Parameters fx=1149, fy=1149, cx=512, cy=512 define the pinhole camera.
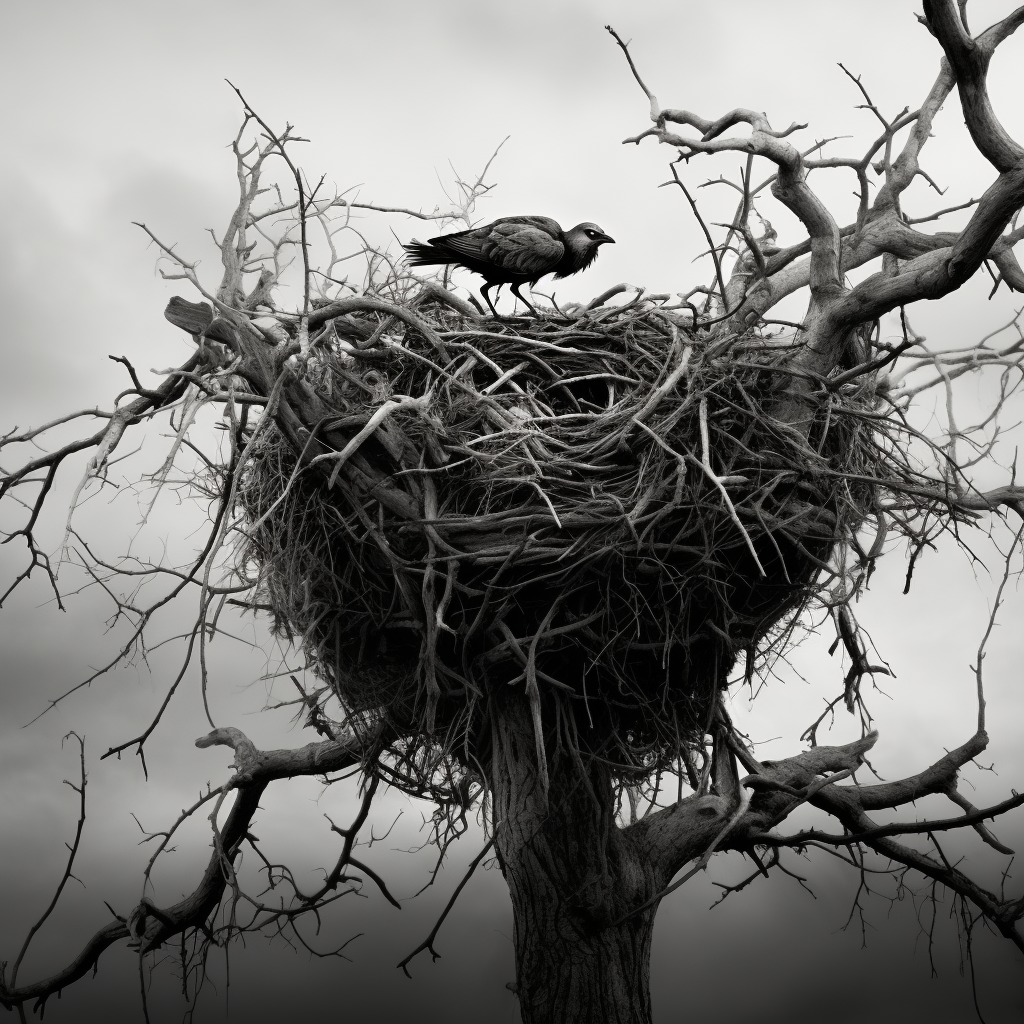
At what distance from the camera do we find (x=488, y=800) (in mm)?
4848

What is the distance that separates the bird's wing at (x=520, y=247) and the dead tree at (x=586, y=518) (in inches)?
13.1

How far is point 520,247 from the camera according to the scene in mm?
5125

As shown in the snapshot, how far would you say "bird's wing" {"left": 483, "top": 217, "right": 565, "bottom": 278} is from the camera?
512 cm

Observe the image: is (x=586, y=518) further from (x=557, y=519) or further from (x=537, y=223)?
(x=537, y=223)

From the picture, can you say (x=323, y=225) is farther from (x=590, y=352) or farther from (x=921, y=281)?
(x=921, y=281)

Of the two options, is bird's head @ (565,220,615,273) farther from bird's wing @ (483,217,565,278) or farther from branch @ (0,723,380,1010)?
branch @ (0,723,380,1010)

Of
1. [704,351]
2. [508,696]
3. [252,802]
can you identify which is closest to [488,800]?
[508,696]

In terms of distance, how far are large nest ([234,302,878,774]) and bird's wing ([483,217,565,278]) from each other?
42cm

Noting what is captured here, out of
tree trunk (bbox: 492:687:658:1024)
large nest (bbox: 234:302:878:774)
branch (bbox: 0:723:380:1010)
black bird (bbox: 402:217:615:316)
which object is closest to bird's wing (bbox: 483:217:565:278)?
black bird (bbox: 402:217:615:316)

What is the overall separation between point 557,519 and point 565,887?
1.60m

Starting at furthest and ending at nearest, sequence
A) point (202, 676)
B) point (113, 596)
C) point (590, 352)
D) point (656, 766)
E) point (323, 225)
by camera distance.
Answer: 1. point (323, 225)
2. point (656, 766)
3. point (590, 352)
4. point (113, 596)
5. point (202, 676)

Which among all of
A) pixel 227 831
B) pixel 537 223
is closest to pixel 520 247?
pixel 537 223

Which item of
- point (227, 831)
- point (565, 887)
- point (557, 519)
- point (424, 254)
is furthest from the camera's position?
point (227, 831)

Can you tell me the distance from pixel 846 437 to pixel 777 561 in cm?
62
